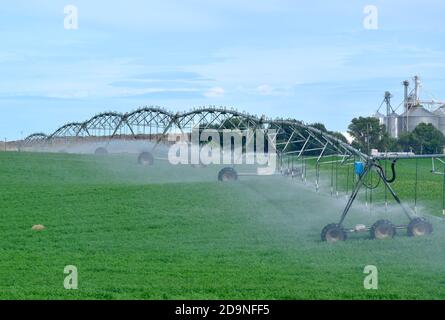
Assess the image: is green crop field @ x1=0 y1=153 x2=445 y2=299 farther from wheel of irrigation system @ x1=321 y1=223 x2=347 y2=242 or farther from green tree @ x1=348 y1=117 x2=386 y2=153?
green tree @ x1=348 y1=117 x2=386 y2=153

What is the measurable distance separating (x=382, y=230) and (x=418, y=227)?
1207 mm

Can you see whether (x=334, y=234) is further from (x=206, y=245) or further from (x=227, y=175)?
(x=227, y=175)

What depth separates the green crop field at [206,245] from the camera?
51.3 ft

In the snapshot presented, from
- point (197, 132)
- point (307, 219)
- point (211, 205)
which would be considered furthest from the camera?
point (197, 132)

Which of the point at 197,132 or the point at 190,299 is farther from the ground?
the point at 197,132

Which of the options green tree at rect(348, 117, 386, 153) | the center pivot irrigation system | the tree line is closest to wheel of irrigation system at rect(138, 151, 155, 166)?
the center pivot irrigation system

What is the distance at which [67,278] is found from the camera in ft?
52.8

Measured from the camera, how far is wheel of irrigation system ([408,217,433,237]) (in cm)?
2250

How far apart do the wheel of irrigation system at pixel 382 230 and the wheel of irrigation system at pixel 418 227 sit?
2.26 feet

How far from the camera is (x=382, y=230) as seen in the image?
22109 mm
